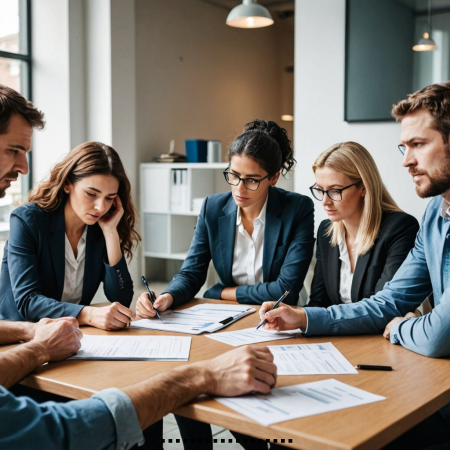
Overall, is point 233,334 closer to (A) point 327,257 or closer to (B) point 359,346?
(B) point 359,346

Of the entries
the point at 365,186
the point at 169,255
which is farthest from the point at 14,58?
the point at 365,186

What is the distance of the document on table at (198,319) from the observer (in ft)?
6.19

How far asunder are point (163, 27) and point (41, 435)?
5.18m

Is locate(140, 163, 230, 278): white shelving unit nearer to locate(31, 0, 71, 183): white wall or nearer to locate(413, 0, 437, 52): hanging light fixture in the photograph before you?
locate(31, 0, 71, 183): white wall

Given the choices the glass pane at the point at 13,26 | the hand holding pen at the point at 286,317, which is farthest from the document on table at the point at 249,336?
the glass pane at the point at 13,26

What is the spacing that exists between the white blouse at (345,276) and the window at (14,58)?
3.23m

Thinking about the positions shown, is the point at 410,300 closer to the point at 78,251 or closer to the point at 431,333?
the point at 431,333

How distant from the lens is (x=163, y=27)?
5.65 meters

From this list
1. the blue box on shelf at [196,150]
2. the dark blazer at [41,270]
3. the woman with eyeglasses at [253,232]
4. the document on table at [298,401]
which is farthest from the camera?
the blue box on shelf at [196,150]

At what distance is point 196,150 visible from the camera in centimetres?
508

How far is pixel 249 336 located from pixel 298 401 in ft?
1.88

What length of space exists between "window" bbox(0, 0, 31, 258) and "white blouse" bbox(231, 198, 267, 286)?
110 inches

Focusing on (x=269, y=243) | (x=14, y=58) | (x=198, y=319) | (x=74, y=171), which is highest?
(x=14, y=58)

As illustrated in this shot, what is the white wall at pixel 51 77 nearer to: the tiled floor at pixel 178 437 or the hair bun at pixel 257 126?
the hair bun at pixel 257 126
